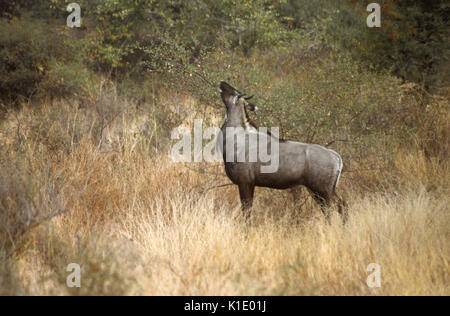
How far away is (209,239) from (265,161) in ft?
2.82

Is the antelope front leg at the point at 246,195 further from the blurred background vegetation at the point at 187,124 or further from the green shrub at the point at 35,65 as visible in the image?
the green shrub at the point at 35,65

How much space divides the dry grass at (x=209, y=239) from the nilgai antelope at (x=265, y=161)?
0.51 metres

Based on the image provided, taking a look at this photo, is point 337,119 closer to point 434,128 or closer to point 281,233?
point 434,128

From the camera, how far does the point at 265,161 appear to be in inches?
167

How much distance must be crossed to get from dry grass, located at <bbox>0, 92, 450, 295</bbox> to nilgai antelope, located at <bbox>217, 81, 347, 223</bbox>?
1.68 feet

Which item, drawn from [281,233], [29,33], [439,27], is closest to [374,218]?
[281,233]

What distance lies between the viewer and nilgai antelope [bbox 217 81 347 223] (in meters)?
4.24

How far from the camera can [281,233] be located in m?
4.76
